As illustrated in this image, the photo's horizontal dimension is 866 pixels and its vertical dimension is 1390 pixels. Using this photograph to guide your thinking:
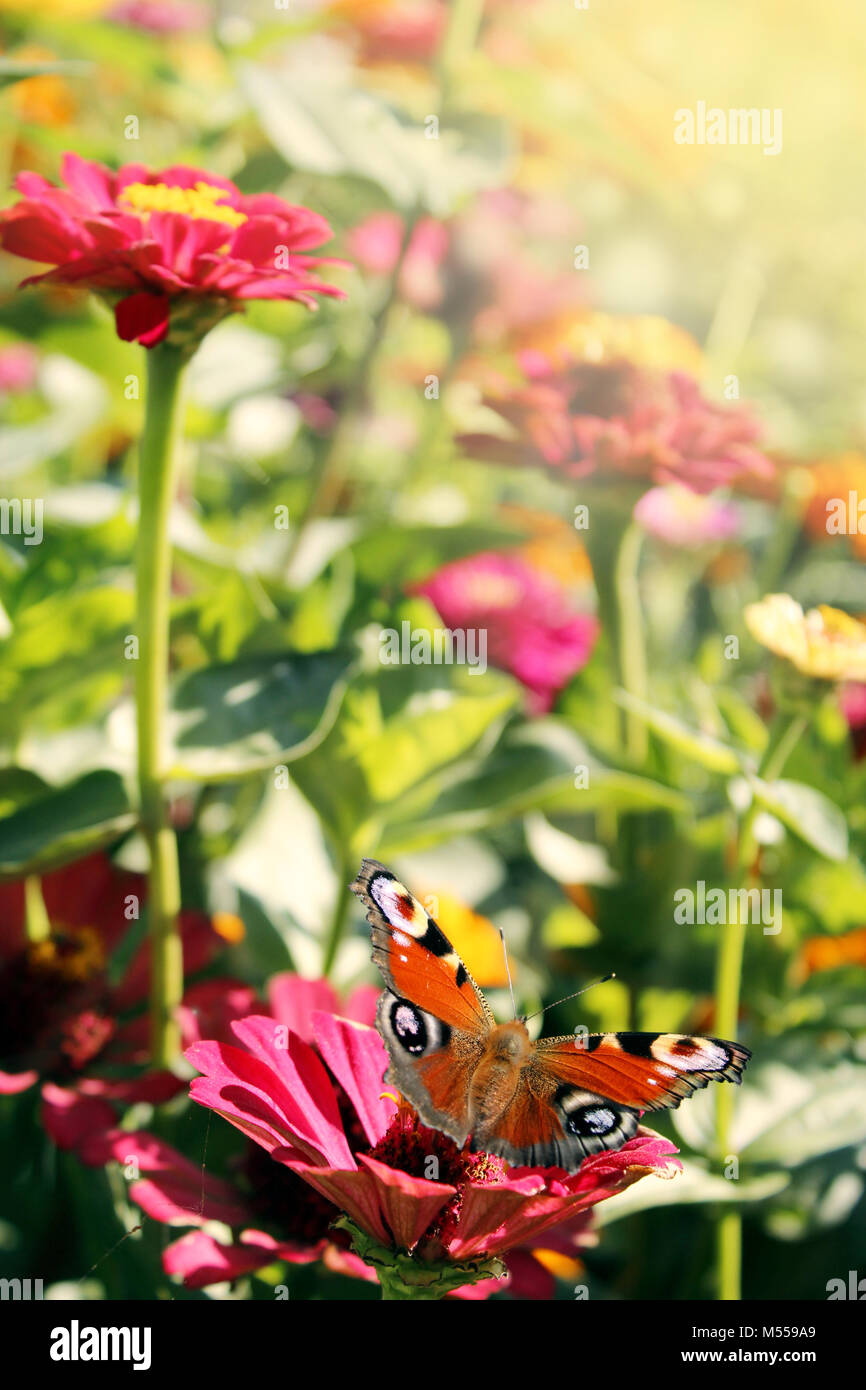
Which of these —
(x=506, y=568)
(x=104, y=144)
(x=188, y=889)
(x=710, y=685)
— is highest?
(x=104, y=144)

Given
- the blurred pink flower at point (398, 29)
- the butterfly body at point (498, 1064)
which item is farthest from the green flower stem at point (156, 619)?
the blurred pink flower at point (398, 29)

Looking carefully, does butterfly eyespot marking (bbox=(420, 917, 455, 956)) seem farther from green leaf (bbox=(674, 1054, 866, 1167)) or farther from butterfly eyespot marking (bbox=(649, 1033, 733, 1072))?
green leaf (bbox=(674, 1054, 866, 1167))

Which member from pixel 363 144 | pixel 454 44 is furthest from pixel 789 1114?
pixel 454 44

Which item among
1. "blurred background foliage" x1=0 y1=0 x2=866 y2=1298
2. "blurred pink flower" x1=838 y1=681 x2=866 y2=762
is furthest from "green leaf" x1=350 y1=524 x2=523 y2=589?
"blurred pink flower" x1=838 y1=681 x2=866 y2=762

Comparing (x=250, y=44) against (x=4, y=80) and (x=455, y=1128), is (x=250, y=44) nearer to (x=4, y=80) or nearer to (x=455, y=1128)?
(x=4, y=80)

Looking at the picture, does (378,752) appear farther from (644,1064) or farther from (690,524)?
(690,524)
